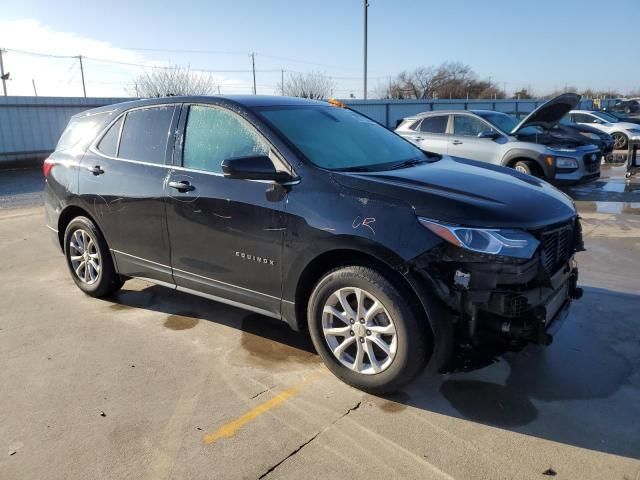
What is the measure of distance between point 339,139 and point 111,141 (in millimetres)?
2142

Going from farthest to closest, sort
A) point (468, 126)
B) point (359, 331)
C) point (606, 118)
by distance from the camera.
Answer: point (606, 118) → point (468, 126) → point (359, 331)

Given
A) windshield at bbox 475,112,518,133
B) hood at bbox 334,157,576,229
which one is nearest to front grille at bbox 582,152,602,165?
windshield at bbox 475,112,518,133

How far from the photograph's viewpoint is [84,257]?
4953mm

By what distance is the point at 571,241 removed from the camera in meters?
3.43

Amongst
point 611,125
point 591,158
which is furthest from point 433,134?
point 611,125

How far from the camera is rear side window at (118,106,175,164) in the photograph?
4.20 metres

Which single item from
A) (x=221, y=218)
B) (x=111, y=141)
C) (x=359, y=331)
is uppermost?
(x=111, y=141)

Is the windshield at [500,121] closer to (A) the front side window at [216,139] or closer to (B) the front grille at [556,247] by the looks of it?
(B) the front grille at [556,247]

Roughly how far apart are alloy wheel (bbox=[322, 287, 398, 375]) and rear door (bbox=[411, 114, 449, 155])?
7730 millimetres

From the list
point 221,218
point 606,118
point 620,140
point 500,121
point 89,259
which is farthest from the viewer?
point 606,118

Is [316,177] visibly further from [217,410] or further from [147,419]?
[147,419]

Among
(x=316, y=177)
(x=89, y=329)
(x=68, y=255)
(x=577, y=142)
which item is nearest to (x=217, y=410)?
(x=316, y=177)

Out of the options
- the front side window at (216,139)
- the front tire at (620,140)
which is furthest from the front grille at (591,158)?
the front tire at (620,140)

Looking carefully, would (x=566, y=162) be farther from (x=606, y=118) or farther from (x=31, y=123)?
(x=31, y=123)
